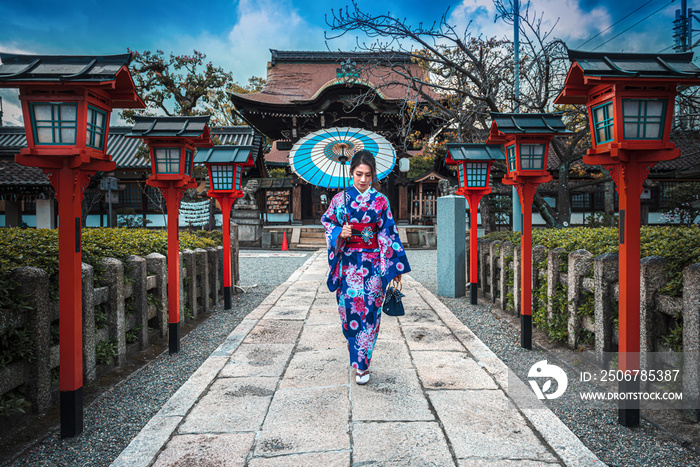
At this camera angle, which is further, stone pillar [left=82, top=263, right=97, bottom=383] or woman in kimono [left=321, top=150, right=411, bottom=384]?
woman in kimono [left=321, top=150, right=411, bottom=384]

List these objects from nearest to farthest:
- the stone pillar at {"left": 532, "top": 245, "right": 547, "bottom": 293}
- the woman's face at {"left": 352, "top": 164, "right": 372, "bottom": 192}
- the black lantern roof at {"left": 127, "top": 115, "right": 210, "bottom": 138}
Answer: the woman's face at {"left": 352, "top": 164, "right": 372, "bottom": 192} < the black lantern roof at {"left": 127, "top": 115, "right": 210, "bottom": 138} < the stone pillar at {"left": 532, "top": 245, "right": 547, "bottom": 293}

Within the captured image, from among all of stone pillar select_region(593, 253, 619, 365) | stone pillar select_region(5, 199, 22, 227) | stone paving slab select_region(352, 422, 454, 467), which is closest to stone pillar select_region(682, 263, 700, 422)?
stone pillar select_region(593, 253, 619, 365)

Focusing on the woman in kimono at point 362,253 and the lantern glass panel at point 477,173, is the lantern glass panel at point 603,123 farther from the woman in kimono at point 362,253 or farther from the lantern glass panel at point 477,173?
the lantern glass panel at point 477,173

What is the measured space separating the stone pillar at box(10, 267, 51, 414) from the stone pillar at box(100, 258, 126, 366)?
764mm

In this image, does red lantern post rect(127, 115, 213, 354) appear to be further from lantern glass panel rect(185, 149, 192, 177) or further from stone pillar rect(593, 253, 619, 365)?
stone pillar rect(593, 253, 619, 365)

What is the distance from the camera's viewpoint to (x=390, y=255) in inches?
126

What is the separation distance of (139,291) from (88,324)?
864 millimetres

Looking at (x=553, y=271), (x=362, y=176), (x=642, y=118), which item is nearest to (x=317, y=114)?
(x=553, y=271)

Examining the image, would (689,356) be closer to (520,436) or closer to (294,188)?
(520,436)

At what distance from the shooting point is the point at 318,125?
17750 millimetres

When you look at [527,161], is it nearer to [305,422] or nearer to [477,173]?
[477,173]

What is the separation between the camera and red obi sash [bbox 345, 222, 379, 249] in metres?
3.22

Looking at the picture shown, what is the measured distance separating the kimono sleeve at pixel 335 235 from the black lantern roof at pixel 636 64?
1.80 meters

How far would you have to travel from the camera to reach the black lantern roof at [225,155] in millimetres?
5973
